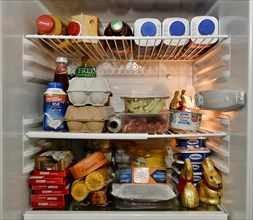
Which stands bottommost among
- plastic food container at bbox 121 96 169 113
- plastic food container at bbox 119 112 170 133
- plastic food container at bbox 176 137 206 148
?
plastic food container at bbox 176 137 206 148

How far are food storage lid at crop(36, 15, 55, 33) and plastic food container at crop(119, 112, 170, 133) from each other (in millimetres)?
425

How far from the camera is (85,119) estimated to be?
97cm

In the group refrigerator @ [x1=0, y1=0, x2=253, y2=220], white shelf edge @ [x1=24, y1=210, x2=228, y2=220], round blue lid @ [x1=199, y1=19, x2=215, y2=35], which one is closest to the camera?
refrigerator @ [x1=0, y1=0, x2=253, y2=220]

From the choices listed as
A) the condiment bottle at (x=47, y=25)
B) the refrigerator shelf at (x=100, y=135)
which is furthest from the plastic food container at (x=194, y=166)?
the condiment bottle at (x=47, y=25)

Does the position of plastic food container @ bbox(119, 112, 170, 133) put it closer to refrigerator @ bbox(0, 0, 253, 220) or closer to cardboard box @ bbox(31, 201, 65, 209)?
refrigerator @ bbox(0, 0, 253, 220)

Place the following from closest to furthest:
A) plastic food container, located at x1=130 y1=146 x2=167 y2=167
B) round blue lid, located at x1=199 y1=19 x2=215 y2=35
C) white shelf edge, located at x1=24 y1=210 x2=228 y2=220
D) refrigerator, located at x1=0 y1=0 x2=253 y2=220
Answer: refrigerator, located at x1=0 y1=0 x2=253 y2=220, white shelf edge, located at x1=24 y1=210 x2=228 y2=220, round blue lid, located at x1=199 y1=19 x2=215 y2=35, plastic food container, located at x1=130 y1=146 x2=167 y2=167

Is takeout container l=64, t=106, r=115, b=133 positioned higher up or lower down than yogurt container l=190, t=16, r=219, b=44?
lower down

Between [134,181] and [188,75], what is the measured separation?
635 mm

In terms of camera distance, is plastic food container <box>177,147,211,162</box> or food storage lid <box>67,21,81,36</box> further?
plastic food container <box>177,147,211,162</box>

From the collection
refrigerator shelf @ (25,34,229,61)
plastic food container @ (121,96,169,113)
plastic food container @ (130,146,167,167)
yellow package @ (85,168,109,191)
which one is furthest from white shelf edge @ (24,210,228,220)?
refrigerator shelf @ (25,34,229,61)

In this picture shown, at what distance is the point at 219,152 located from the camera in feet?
3.33

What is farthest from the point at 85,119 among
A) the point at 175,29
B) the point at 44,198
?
the point at 175,29

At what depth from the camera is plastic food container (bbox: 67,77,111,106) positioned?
3.23 feet

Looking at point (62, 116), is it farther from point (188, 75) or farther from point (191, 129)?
point (188, 75)
